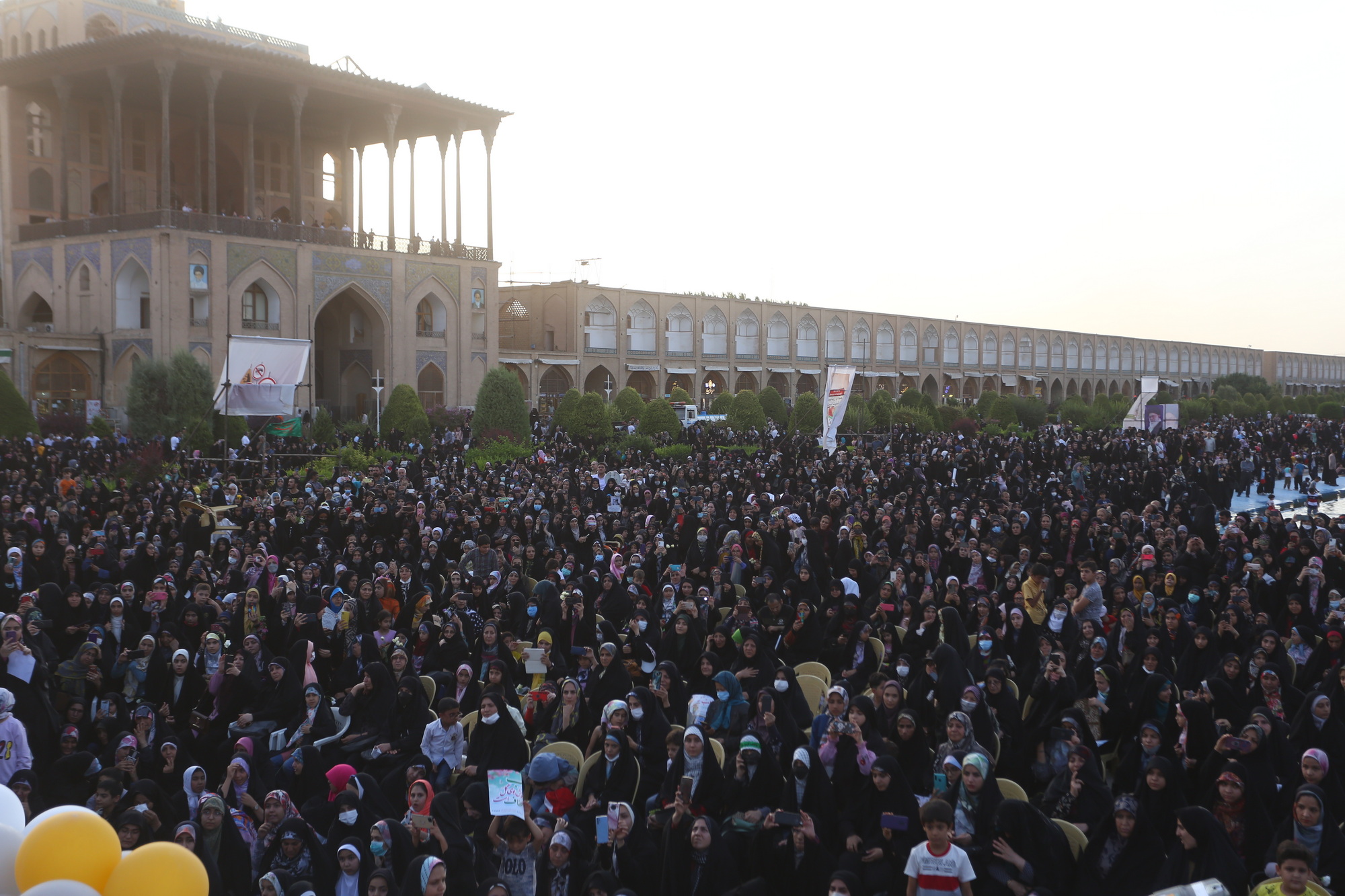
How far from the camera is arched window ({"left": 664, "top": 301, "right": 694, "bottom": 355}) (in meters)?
44.9

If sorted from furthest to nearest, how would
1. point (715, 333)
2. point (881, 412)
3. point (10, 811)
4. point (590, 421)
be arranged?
point (715, 333)
point (881, 412)
point (590, 421)
point (10, 811)

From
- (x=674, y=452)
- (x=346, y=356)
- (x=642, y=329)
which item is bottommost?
(x=674, y=452)

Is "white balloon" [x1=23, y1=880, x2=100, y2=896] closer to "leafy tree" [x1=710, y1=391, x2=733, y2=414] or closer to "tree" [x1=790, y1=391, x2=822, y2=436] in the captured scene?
"tree" [x1=790, y1=391, x2=822, y2=436]

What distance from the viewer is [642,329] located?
43594mm

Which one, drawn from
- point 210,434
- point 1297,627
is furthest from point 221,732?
point 210,434

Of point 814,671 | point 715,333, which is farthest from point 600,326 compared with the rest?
point 814,671

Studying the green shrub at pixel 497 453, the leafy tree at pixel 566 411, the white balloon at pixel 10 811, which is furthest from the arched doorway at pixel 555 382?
the white balloon at pixel 10 811

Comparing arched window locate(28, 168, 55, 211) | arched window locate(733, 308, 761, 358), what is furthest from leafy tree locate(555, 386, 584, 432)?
arched window locate(733, 308, 761, 358)

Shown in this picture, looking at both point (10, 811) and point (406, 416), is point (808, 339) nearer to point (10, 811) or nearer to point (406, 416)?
point (406, 416)

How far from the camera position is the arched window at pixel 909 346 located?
186 ft

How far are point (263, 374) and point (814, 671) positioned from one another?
46.4 feet

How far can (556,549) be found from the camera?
414 inches

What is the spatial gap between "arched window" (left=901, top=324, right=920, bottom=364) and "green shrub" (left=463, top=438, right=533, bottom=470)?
37.6 meters

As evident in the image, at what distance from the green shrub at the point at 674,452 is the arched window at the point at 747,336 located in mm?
23806
